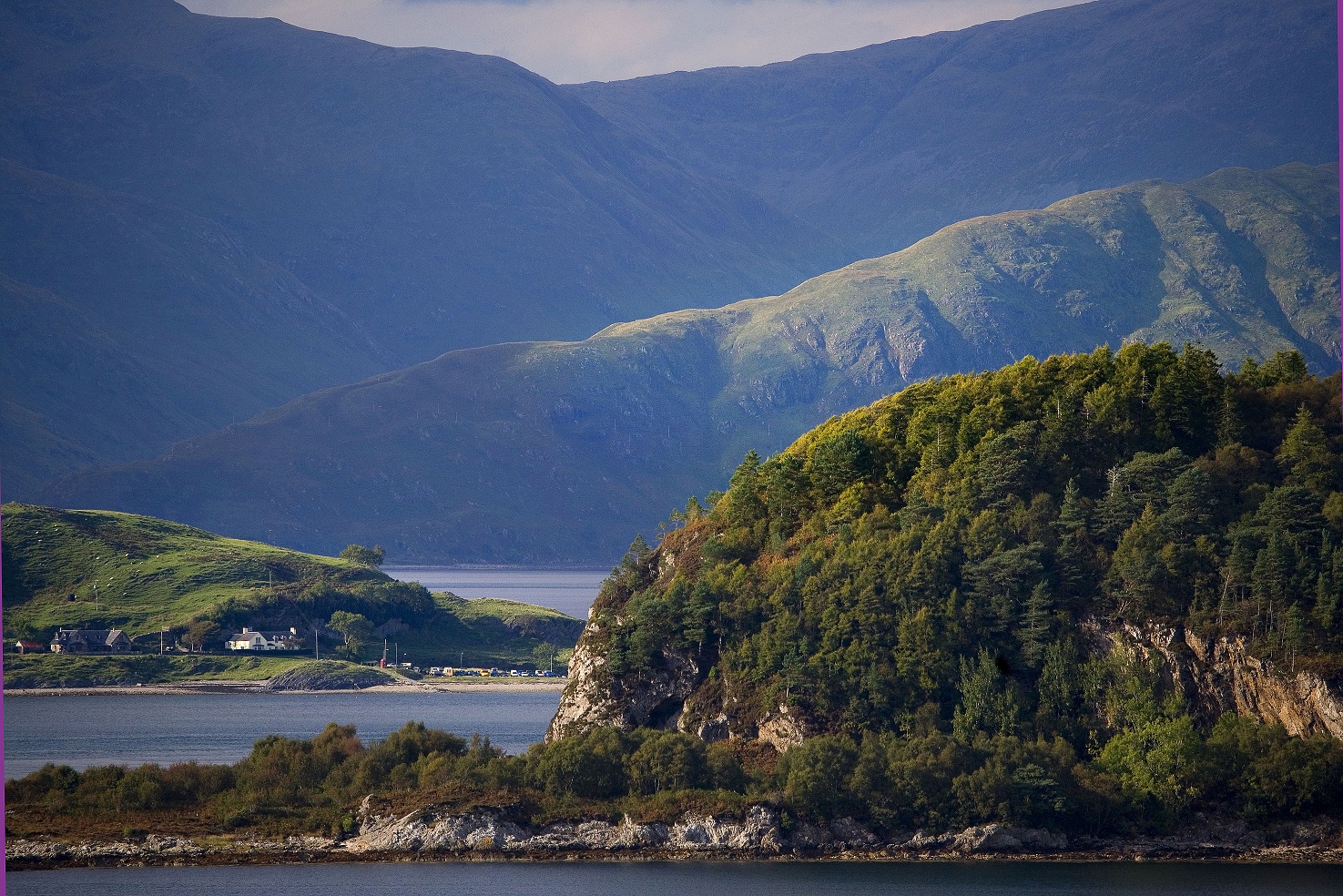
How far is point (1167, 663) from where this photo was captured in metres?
107

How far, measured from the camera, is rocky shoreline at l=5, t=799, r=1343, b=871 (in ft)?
324

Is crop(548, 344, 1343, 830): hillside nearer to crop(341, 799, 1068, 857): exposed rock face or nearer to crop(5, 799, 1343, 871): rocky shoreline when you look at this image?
crop(341, 799, 1068, 857): exposed rock face

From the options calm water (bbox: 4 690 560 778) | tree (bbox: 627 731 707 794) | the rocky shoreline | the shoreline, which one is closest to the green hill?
tree (bbox: 627 731 707 794)

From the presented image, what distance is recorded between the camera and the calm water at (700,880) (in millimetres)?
91312

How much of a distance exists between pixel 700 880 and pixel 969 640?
26028mm

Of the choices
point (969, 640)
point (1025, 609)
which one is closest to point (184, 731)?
point (969, 640)

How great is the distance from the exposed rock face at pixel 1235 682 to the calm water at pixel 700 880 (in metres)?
10.4

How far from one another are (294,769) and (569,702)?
19.9 metres

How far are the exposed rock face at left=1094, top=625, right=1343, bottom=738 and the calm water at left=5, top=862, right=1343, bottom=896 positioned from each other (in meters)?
10.4

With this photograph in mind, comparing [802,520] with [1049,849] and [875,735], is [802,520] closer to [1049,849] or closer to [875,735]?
[875,735]

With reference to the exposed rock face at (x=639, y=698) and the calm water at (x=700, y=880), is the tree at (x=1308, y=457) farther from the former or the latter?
the exposed rock face at (x=639, y=698)

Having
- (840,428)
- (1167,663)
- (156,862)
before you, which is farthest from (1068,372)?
(156,862)

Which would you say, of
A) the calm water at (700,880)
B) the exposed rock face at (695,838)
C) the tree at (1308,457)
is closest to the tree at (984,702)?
the exposed rock face at (695,838)

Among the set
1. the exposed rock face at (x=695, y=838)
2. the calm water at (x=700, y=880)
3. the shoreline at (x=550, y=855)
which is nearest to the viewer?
the calm water at (x=700, y=880)
